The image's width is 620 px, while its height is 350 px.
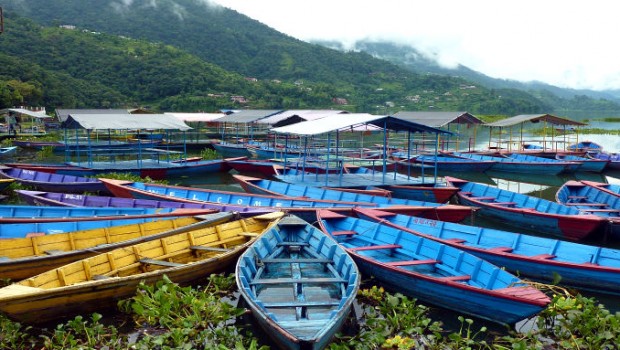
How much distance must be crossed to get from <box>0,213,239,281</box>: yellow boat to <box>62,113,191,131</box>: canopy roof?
39.2 feet

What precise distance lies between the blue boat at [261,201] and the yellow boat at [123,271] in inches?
71.5

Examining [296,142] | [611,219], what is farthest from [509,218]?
[296,142]

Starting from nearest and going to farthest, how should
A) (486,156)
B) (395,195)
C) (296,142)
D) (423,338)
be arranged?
(423,338), (395,195), (486,156), (296,142)

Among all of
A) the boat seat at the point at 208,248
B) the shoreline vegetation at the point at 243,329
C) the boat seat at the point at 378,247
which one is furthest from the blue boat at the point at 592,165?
the boat seat at the point at 208,248

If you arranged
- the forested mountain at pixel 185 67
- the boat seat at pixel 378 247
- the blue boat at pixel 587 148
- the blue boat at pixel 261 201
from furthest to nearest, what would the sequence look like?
the forested mountain at pixel 185 67, the blue boat at pixel 587 148, the blue boat at pixel 261 201, the boat seat at pixel 378 247

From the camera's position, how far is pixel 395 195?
57.0 ft

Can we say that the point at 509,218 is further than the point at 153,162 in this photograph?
No

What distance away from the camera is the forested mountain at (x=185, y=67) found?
6100 centimetres

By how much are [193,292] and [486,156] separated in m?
25.8

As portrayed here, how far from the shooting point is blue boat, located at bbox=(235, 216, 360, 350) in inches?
235

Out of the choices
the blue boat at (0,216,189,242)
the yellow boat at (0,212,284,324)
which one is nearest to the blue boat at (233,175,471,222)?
the yellow boat at (0,212,284,324)

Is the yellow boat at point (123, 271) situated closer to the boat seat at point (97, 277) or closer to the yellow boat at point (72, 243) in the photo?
the boat seat at point (97, 277)

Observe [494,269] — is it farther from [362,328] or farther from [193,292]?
[193,292]

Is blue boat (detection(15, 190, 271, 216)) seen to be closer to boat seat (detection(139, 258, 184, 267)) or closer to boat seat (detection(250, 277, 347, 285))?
boat seat (detection(139, 258, 184, 267))
